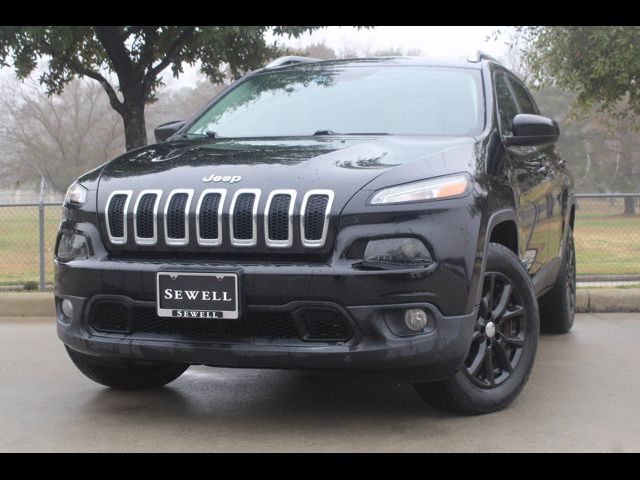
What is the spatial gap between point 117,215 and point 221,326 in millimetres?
690

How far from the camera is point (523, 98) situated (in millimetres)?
6477

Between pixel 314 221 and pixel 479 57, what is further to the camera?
pixel 479 57

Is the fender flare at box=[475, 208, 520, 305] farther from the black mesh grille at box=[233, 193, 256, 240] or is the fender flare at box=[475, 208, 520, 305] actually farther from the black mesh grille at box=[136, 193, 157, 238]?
the black mesh grille at box=[136, 193, 157, 238]

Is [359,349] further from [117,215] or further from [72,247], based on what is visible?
[72,247]

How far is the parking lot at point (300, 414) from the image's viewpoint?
405 centimetres

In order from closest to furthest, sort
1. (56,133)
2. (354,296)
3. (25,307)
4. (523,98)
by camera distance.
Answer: (354,296), (523,98), (25,307), (56,133)

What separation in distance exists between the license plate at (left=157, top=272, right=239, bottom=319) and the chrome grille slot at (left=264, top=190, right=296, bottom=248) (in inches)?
8.7

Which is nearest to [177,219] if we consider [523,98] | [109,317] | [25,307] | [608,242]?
[109,317]

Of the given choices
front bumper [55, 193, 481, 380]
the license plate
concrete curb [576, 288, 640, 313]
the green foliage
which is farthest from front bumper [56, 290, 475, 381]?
the green foliage

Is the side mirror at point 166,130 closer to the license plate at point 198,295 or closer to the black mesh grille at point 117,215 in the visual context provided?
the black mesh grille at point 117,215

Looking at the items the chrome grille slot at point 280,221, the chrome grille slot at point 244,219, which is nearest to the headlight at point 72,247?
the chrome grille slot at point 244,219

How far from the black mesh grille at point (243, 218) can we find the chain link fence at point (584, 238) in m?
6.06
